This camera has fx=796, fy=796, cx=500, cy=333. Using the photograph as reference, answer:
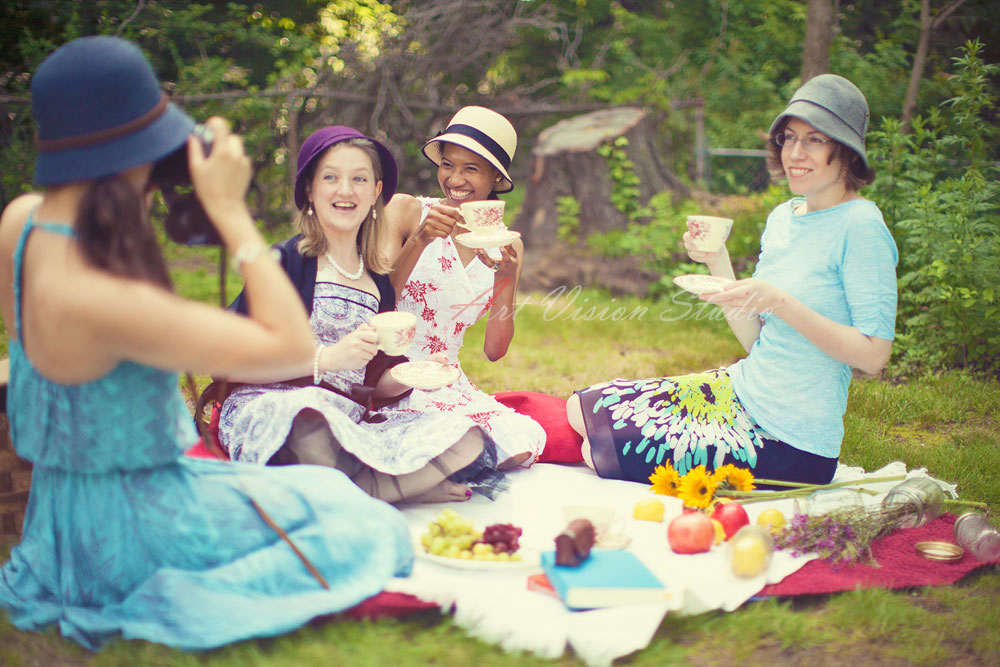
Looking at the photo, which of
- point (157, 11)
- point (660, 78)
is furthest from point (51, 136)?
point (660, 78)

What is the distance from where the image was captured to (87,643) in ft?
7.74

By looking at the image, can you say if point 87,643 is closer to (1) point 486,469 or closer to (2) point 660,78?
(1) point 486,469

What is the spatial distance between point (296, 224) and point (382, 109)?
5849 mm

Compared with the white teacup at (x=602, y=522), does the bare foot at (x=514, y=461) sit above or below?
below

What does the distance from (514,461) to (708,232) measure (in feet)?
4.54

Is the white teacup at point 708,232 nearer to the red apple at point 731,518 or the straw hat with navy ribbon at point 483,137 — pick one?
the straw hat with navy ribbon at point 483,137

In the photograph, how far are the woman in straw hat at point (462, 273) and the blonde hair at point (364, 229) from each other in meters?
0.22

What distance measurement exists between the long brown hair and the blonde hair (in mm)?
1223

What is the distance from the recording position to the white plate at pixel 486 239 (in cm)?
331

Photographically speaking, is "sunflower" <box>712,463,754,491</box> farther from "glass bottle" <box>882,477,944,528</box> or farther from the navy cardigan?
the navy cardigan

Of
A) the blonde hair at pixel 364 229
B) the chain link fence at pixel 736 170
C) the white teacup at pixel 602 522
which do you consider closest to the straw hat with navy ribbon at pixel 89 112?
the blonde hair at pixel 364 229

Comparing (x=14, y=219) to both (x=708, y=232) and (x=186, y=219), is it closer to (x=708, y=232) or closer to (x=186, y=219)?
(x=186, y=219)

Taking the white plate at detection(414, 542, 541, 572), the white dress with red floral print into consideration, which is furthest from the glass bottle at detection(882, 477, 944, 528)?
the white dress with red floral print

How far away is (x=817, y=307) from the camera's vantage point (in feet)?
10.7
